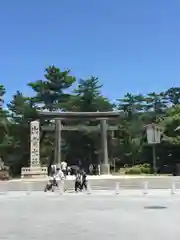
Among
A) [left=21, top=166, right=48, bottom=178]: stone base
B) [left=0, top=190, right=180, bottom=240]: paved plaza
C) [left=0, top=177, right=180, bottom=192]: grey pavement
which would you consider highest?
[left=21, top=166, right=48, bottom=178]: stone base

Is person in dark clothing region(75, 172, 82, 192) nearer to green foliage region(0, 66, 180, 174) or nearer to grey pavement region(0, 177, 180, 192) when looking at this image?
grey pavement region(0, 177, 180, 192)

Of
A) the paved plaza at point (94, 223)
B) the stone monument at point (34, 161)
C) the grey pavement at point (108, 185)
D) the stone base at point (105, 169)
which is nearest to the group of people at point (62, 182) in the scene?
the grey pavement at point (108, 185)

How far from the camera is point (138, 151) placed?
175 feet

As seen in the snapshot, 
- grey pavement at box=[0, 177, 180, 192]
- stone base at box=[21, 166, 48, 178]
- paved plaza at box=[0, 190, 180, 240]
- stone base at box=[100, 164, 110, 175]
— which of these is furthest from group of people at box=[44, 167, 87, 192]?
stone base at box=[100, 164, 110, 175]

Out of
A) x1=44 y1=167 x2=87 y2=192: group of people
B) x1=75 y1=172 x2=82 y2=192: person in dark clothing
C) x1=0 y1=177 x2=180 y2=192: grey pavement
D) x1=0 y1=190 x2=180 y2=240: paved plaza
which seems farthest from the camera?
x1=0 y1=177 x2=180 y2=192: grey pavement

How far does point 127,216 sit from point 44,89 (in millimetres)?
49051

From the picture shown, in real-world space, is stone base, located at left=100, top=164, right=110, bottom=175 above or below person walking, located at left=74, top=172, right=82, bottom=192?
above

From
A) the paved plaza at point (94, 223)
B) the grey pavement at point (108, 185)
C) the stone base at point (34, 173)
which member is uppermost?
the stone base at point (34, 173)

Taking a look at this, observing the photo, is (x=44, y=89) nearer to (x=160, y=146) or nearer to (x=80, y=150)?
(x=80, y=150)

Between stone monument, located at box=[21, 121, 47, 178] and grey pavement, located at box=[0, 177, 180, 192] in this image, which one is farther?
stone monument, located at box=[21, 121, 47, 178]

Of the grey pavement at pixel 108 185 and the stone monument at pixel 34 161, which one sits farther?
the stone monument at pixel 34 161

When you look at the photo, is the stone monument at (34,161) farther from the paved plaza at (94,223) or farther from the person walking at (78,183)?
the paved plaza at (94,223)

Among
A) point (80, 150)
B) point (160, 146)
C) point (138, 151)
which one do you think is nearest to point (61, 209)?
point (160, 146)

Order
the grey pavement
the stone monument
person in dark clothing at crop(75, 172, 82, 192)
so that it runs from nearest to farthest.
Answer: person in dark clothing at crop(75, 172, 82, 192) < the grey pavement < the stone monument
